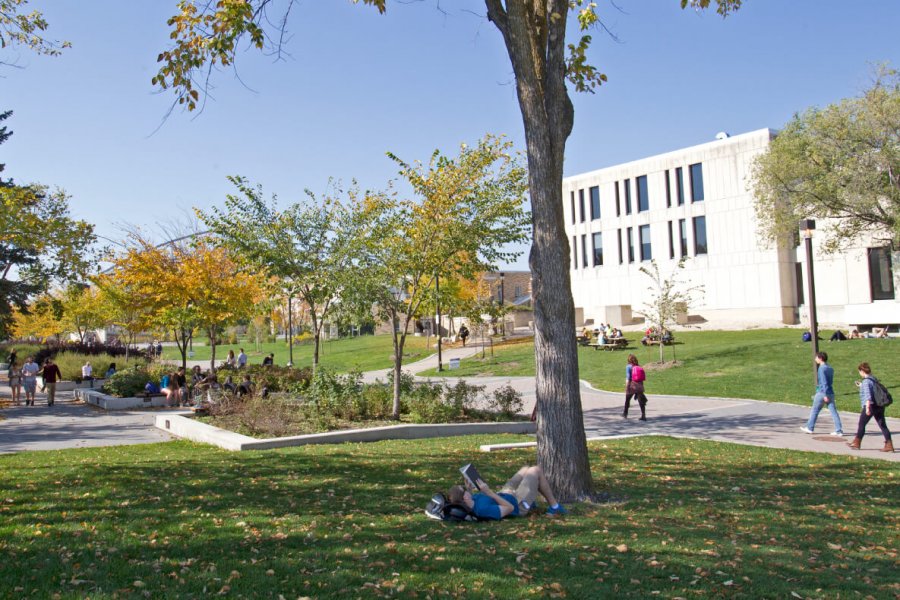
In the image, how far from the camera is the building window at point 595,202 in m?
53.2

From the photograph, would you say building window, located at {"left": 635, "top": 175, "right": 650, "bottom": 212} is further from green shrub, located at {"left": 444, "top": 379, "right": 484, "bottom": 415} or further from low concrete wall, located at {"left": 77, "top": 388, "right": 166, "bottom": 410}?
low concrete wall, located at {"left": 77, "top": 388, "right": 166, "bottom": 410}

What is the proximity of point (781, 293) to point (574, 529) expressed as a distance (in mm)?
39883

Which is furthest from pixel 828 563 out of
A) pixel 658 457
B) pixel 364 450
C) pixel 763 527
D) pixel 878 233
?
pixel 878 233

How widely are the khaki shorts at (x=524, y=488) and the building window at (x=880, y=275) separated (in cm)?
3768

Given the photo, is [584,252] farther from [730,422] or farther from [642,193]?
[730,422]

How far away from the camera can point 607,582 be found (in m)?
4.83

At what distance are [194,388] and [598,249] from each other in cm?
3772

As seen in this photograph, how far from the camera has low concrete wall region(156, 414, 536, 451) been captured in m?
12.1

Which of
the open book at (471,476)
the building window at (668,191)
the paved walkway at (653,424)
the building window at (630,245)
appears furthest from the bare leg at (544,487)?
the building window at (630,245)

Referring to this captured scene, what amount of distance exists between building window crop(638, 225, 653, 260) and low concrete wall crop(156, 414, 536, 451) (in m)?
36.5

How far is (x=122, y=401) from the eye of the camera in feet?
68.1

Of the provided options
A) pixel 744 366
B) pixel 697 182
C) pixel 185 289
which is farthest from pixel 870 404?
pixel 697 182

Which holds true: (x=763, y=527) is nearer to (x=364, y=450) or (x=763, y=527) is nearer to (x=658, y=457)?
(x=658, y=457)

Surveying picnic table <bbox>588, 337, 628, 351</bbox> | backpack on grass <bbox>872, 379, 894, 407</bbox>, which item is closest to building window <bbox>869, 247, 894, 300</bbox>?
picnic table <bbox>588, 337, 628, 351</bbox>
